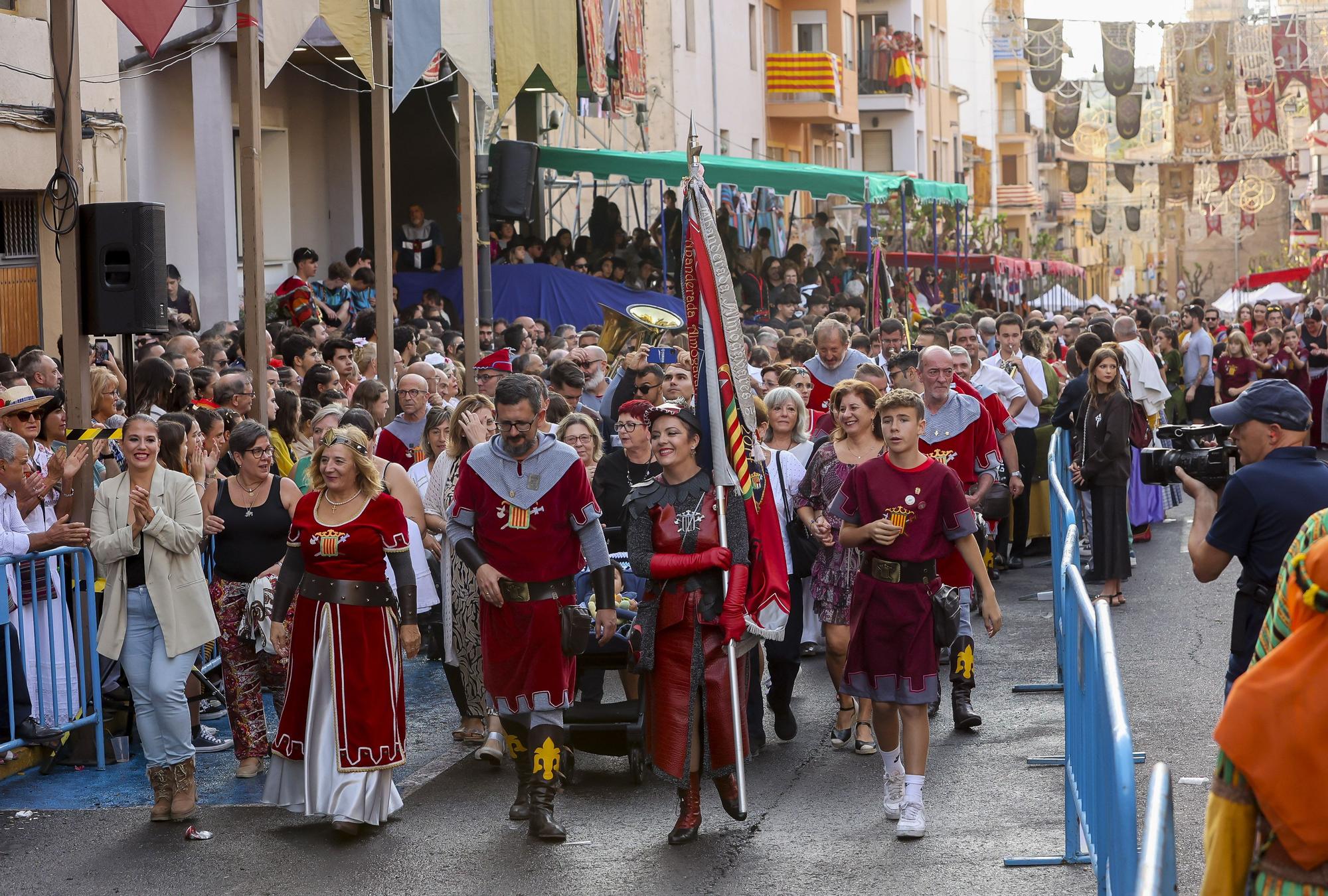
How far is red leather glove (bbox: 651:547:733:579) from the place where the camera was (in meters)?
7.36

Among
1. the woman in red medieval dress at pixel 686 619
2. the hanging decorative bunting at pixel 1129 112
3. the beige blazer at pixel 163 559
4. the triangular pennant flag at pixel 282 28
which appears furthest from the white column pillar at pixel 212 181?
the hanging decorative bunting at pixel 1129 112

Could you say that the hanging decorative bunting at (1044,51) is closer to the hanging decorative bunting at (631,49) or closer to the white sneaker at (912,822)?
the hanging decorative bunting at (631,49)

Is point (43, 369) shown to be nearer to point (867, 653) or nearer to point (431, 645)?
point (431, 645)

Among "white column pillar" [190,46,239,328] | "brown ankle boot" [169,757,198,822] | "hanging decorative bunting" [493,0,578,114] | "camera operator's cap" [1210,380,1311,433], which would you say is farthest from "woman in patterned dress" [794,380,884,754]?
"white column pillar" [190,46,239,328]

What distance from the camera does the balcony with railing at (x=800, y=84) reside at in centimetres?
4216

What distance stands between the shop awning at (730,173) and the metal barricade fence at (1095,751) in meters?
14.7

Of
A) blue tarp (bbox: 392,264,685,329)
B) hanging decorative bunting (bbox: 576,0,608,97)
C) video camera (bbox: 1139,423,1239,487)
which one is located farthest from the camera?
blue tarp (bbox: 392,264,685,329)

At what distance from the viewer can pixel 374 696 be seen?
762 centimetres

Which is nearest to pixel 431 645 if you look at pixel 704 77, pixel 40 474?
pixel 40 474

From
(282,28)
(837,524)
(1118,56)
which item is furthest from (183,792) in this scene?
(1118,56)

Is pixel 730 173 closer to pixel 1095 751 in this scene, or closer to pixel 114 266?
pixel 114 266

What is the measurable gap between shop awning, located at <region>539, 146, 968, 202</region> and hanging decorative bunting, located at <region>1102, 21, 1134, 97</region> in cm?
1832

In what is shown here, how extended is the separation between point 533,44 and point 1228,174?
57.5 m

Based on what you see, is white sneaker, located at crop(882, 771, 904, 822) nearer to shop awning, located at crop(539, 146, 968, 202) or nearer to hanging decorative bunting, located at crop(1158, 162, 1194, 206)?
shop awning, located at crop(539, 146, 968, 202)
